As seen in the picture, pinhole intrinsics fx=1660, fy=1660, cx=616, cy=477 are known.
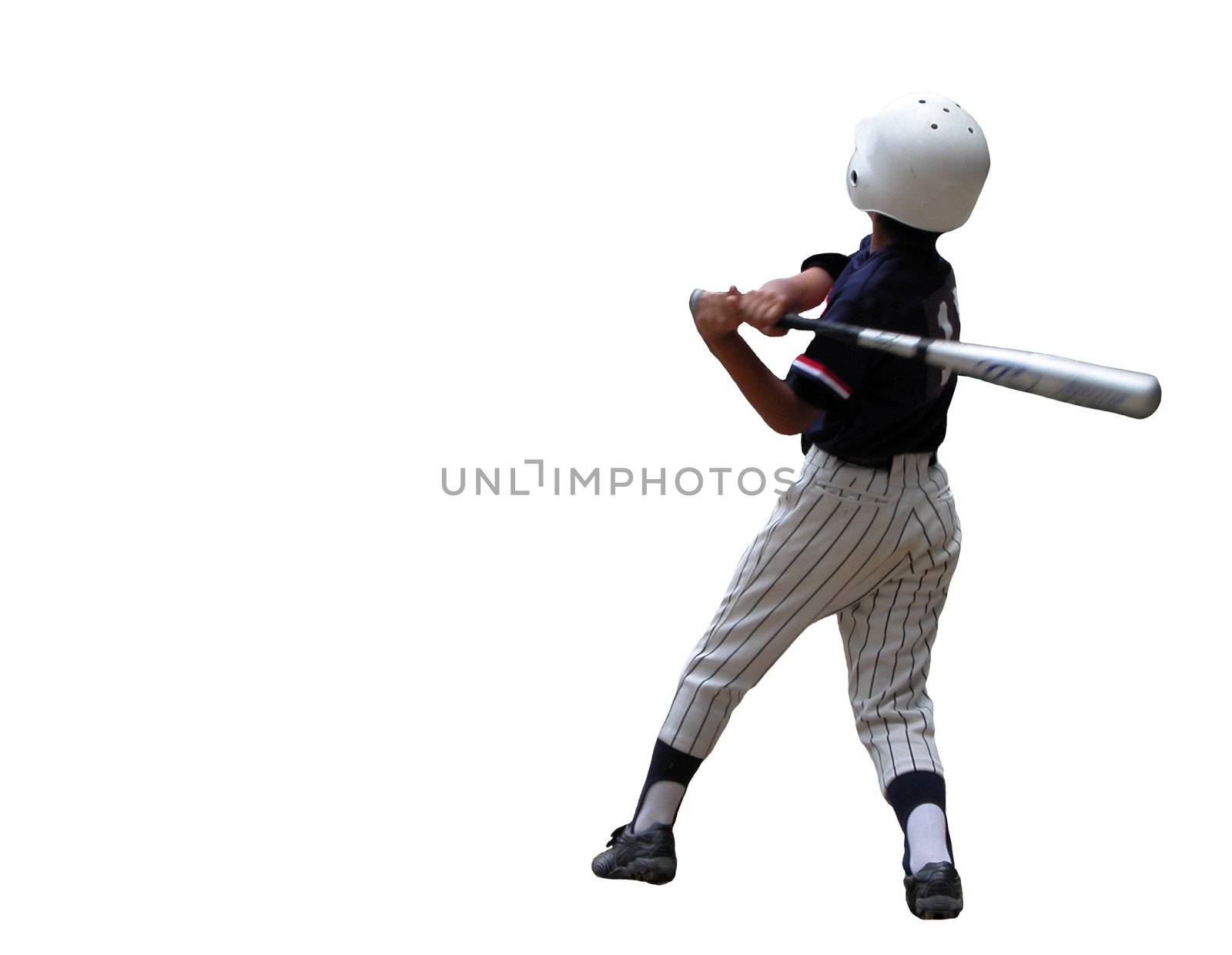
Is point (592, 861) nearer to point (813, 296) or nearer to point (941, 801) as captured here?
point (941, 801)

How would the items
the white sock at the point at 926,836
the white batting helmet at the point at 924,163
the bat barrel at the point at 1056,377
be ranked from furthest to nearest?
the white sock at the point at 926,836 < the white batting helmet at the point at 924,163 < the bat barrel at the point at 1056,377

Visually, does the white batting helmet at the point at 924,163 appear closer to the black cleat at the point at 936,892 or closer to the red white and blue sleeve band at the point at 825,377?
the red white and blue sleeve band at the point at 825,377

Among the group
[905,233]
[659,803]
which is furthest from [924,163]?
[659,803]

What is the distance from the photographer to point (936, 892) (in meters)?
3.96

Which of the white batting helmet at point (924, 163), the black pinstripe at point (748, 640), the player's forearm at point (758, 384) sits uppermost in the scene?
the white batting helmet at point (924, 163)

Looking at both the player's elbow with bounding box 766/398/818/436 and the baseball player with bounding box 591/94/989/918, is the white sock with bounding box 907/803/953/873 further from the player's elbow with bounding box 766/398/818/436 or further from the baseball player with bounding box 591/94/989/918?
the player's elbow with bounding box 766/398/818/436

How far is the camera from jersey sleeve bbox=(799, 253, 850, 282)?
166 inches

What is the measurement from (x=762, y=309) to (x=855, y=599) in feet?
2.67

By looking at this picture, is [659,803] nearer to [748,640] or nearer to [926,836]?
[748,640]

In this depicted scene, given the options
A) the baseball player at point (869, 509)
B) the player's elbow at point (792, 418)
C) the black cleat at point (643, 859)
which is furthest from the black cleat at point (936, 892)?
the player's elbow at point (792, 418)

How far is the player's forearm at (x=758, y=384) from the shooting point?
3.88 m

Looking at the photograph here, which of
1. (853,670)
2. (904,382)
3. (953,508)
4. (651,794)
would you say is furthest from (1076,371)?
(651,794)

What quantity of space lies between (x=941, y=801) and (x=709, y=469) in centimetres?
110

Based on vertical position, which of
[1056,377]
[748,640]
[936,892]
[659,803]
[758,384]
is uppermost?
[758,384]
